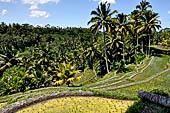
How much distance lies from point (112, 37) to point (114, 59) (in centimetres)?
821

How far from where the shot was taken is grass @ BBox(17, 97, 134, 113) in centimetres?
1249

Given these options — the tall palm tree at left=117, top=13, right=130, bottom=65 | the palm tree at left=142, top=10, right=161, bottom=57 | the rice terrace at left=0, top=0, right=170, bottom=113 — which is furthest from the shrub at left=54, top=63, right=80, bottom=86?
the palm tree at left=142, top=10, right=161, bottom=57

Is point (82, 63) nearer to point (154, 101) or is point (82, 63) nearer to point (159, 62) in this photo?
point (159, 62)

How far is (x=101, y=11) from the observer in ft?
92.6

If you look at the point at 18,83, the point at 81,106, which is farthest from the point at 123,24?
the point at 81,106

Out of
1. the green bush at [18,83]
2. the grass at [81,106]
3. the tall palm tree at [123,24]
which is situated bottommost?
the green bush at [18,83]

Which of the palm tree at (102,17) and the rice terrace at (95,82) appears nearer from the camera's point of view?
the rice terrace at (95,82)

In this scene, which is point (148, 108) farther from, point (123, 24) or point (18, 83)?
point (123, 24)

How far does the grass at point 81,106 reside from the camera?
1249 centimetres

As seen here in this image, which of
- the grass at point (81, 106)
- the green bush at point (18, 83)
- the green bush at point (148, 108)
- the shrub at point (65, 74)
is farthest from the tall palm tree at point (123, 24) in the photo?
the green bush at point (148, 108)

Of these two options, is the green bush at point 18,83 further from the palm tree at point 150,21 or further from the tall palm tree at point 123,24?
the palm tree at point 150,21

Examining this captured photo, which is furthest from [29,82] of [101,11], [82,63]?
[82,63]

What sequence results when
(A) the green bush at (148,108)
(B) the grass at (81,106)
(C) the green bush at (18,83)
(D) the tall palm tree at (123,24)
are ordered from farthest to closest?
(D) the tall palm tree at (123,24) < (C) the green bush at (18,83) < (B) the grass at (81,106) < (A) the green bush at (148,108)

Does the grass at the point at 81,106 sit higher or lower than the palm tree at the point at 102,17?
lower
